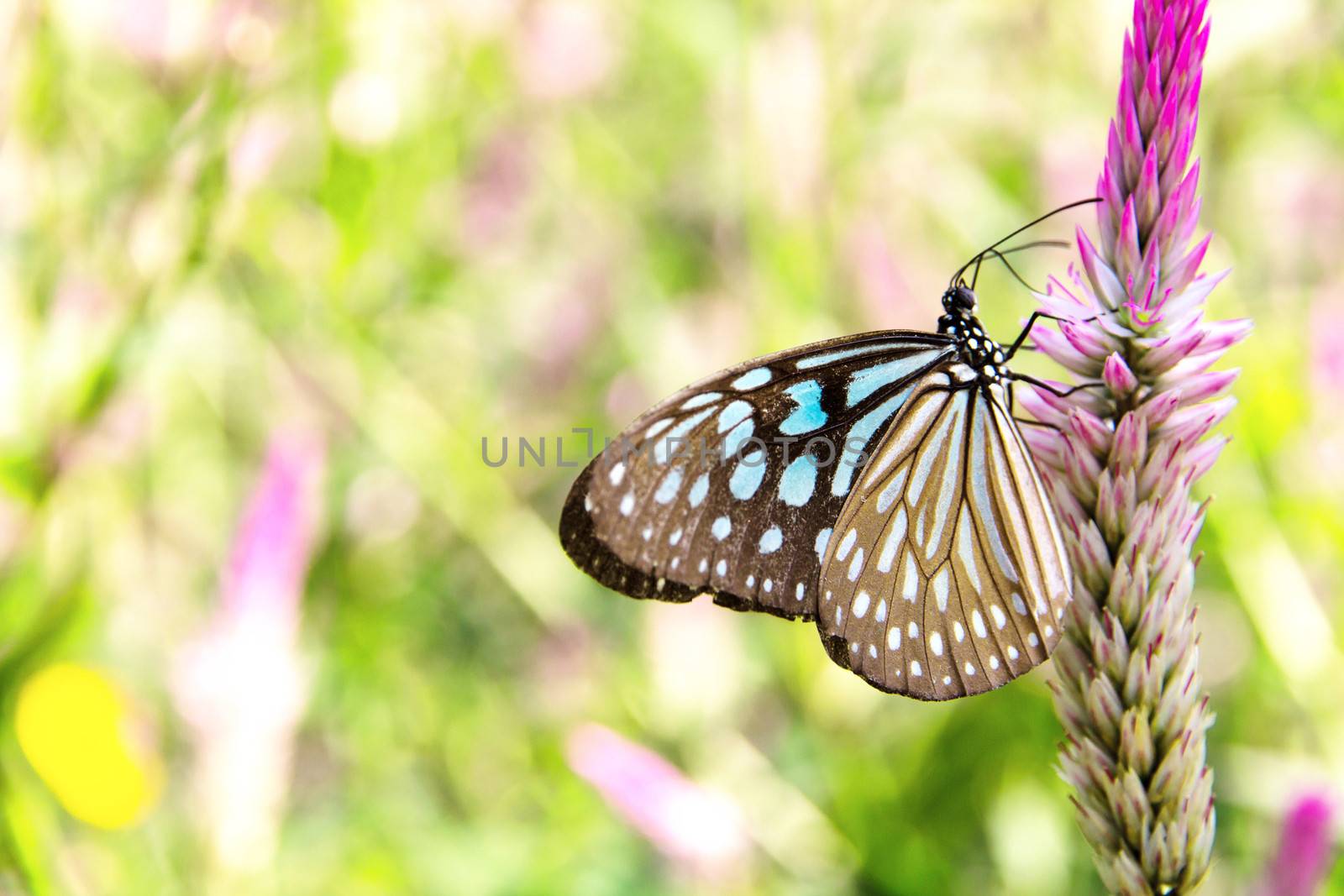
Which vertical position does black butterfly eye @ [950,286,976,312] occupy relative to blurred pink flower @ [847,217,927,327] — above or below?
above

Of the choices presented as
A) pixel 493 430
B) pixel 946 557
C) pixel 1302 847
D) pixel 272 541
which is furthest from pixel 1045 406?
pixel 493 430

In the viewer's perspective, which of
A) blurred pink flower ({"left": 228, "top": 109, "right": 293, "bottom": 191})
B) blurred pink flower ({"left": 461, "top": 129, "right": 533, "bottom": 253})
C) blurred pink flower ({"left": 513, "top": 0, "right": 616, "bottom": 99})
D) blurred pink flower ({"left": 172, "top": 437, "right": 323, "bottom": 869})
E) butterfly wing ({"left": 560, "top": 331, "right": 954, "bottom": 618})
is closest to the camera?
butterfly wing ({"left": 560, "top": 331, "right": 954, "bottom": 618})

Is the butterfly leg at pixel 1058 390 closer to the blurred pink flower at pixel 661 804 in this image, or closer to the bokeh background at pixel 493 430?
the bokeh background at pixel 493 430

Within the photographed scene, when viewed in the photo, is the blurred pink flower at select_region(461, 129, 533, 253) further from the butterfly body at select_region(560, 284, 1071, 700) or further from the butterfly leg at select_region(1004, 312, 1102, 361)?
the butterfly leg at select_region(1004, 312, 1102, 361)

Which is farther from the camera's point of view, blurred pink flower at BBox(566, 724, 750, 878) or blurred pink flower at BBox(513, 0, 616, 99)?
blurred pink flower at BBox(513, 0, 616, 99)

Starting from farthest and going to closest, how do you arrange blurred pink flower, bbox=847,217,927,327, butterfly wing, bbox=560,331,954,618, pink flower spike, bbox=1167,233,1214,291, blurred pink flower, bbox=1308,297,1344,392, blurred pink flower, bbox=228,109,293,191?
blurred pink flower, bbox=847,217,927,327 < blurred pink flower, bbox=1308,297,1344,392 < blurred pink flower, bbox=228,109,293,191 < butterfly wing, bbox=560,331,954,618 < pink flower spike, bbox=1167,233,1214,291

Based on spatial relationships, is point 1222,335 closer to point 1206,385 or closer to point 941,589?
point 1206,385

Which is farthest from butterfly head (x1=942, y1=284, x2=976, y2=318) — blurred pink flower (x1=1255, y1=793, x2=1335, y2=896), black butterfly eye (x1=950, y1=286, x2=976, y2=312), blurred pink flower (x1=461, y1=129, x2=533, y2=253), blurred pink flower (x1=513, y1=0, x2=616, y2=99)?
blurred pink flower (x1=461, y1=129, x2=533, y2=253)

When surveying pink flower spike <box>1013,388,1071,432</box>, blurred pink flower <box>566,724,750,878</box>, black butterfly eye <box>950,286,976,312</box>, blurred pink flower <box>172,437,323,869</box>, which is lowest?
blurred pink flower <box>566,724,750,878</box>
